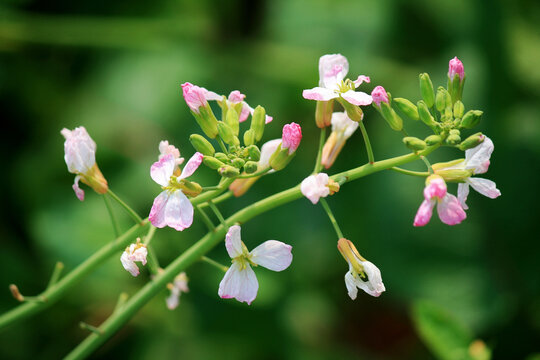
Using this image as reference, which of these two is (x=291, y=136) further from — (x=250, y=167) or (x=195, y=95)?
(x=195, y=95)

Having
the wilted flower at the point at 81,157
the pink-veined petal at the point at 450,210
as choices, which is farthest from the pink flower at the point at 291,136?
the wilted flower at the point at 81,157

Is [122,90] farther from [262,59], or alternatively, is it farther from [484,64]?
[484,64]

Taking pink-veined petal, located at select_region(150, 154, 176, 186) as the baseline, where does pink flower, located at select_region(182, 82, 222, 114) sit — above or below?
above

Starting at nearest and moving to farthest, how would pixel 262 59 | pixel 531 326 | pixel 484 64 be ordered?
pixel 531 326
pixel 484 64
pixel 262 59

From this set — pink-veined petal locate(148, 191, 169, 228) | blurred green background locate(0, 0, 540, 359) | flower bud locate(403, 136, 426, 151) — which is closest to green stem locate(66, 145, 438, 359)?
flower bud locate(403, 136, 426, 151)

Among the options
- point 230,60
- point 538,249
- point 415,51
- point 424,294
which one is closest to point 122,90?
point 230,60

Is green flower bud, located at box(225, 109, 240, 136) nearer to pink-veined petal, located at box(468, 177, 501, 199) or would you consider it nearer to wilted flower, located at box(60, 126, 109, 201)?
wilted flower, located at box(60, 126, 109, 201)

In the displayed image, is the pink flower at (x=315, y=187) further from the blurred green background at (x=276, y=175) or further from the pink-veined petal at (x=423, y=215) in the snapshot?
the blurred green background at (x=276, y=175)
